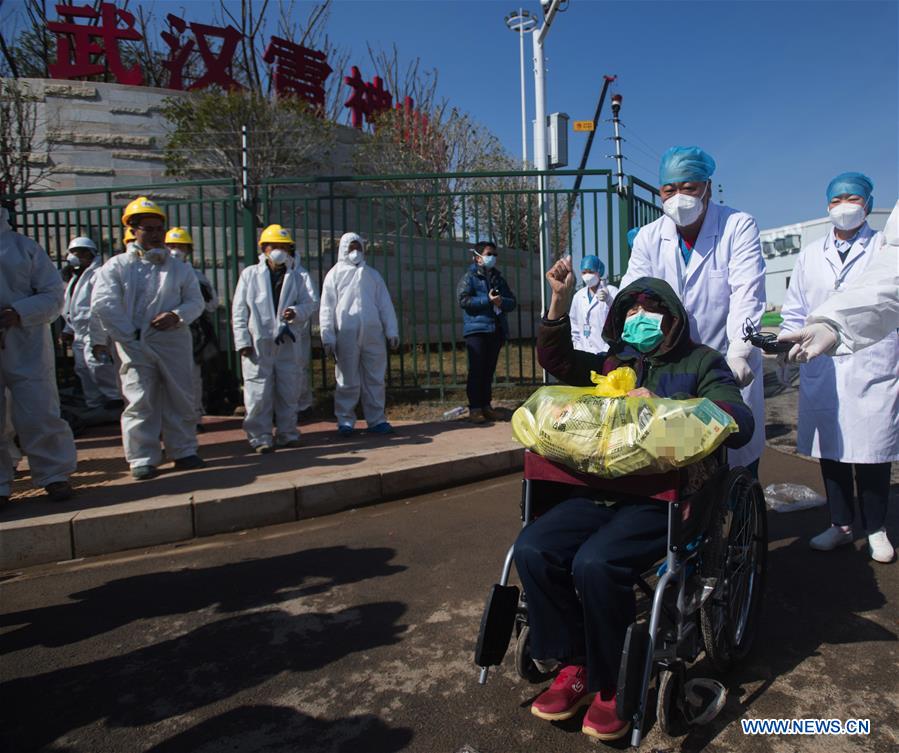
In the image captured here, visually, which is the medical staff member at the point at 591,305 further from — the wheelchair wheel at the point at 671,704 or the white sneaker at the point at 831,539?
the wheelchair wheel at the point at 671,704

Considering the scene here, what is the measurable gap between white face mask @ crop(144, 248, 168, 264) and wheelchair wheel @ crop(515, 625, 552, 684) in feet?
14.5

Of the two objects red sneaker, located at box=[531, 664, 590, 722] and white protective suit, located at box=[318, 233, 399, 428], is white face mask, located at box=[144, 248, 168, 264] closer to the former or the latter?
white protective suit, located at box=[318, 233, 399, 428]

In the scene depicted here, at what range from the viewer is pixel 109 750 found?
2.33m

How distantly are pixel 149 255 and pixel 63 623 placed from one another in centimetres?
313

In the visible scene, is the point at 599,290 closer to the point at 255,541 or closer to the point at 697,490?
the point at 255,541

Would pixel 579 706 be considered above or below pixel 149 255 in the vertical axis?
below

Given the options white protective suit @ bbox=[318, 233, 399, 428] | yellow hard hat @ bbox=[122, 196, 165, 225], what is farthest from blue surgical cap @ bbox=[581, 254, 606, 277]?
yellow hard hat @ bbox=[122, 196, 165, 225]

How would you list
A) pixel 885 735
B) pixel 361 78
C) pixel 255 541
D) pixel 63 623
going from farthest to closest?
1. pixel 361 78
2. pixel 255 541
3. pixel 63 623
4. pixel 885 735

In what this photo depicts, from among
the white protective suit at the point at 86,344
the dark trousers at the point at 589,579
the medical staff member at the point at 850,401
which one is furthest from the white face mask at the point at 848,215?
the white protective suit at the point at 86,344

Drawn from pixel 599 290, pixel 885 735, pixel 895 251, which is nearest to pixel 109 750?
pixel 885 735

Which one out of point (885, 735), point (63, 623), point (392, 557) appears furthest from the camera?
point (392, 557)

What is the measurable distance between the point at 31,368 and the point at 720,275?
14.5 feet

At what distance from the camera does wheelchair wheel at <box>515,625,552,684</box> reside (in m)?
2.49

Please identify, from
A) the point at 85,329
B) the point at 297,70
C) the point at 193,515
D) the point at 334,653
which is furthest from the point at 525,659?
the point at 297,70
